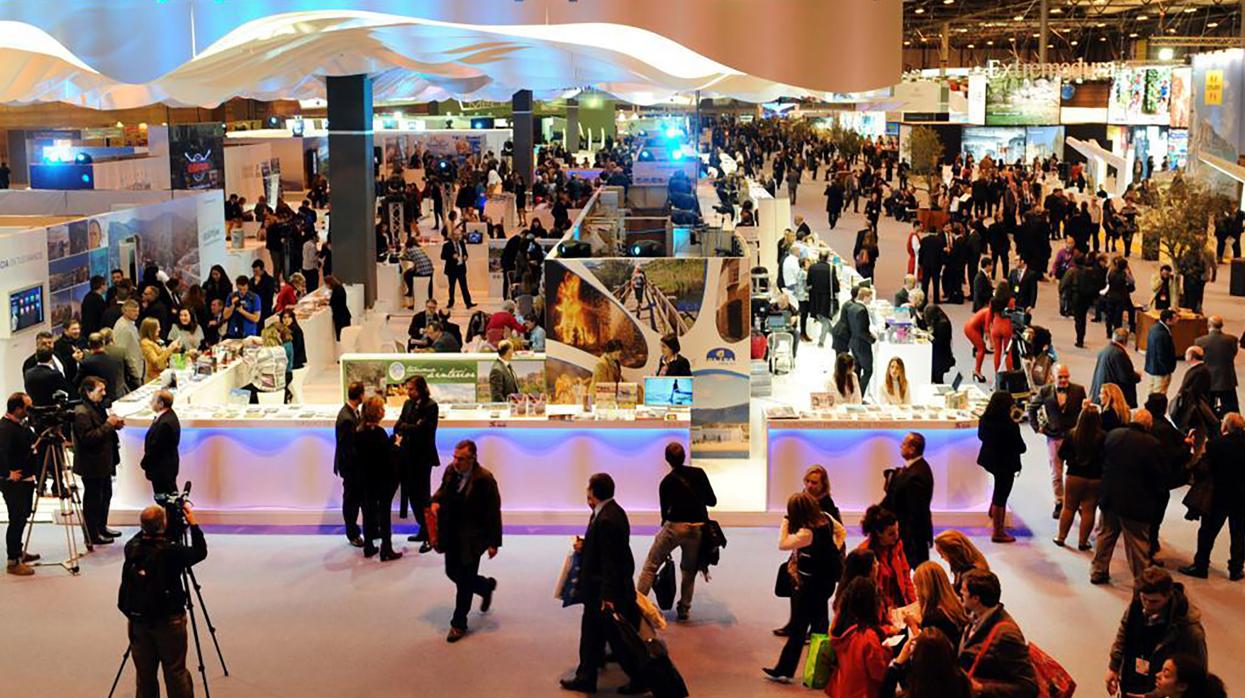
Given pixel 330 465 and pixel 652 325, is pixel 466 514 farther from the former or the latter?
pixel 652 325

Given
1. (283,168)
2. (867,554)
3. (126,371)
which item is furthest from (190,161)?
(867,554)

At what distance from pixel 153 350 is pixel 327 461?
3.00 metres

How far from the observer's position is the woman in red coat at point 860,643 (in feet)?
19.1

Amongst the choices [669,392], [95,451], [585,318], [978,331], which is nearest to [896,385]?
[669,392]

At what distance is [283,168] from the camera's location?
112ft

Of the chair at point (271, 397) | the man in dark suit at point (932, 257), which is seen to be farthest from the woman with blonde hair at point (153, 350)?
the man in dark suit at point (932, 257)

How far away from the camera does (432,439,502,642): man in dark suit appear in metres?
7.35

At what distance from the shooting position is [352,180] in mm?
17203

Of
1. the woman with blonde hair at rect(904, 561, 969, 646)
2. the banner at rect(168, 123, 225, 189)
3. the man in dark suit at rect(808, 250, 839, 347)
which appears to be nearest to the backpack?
the woman with blonde hair at rect(904, 561, 969, 646)

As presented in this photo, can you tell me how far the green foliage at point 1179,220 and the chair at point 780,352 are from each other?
5.33 metres

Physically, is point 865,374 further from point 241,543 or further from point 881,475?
point 241,543

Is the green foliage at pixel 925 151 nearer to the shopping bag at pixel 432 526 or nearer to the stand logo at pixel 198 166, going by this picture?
the stand logo at pixel 198 166

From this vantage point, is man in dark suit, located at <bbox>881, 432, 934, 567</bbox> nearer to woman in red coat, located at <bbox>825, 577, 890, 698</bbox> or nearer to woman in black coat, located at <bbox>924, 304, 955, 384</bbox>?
woman in red coat, located at <bbox>825, 577, 890, 698</bbox>

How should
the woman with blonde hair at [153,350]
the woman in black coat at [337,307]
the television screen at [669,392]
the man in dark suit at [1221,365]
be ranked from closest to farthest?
the television screen at [669,392], the man in dark suit at [1221,365], the woman with blonde hair at [153,350], the woman in black coat at [337,307]
